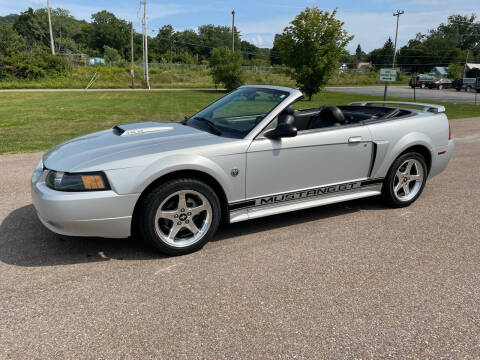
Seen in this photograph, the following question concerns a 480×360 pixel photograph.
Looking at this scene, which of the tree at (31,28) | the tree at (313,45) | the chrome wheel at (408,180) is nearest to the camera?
the chrome wheel at (408,180)

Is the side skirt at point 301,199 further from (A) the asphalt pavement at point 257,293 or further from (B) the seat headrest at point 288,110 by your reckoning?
(B) the seat headrest at point 288,110

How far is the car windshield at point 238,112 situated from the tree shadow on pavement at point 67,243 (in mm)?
1092

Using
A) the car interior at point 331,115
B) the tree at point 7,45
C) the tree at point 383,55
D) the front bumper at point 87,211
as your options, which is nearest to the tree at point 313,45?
the car interior at point 331,115

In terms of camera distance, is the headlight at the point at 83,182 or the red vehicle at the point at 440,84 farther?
the red vehicle at the point at 440,84

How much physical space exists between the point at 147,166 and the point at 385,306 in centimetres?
214

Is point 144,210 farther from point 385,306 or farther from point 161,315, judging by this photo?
point 385,306

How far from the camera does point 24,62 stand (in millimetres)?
38750

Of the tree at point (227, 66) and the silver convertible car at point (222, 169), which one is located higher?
the tree at point (227, 66)

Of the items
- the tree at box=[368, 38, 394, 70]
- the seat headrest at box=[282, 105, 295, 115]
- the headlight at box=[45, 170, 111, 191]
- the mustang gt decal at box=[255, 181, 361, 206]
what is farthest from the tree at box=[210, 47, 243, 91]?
the tree at box=[368, 38, 394, 70]

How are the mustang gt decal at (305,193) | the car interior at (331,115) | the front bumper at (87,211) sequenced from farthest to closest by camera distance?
the car interior at (331,115), the mustang gt decal at (305,193), the front bumper at (87,211)

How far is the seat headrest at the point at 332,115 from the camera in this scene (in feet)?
14.2

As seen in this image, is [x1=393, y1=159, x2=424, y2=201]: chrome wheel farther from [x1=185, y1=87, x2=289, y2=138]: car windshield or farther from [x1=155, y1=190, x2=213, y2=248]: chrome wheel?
[x1=155, y1=190, x2=213, y2=248]: chrome wheel

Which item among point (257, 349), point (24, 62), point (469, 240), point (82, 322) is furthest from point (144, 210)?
point (24, 62)

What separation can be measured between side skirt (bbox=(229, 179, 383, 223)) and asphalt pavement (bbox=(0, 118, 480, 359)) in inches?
11.3
